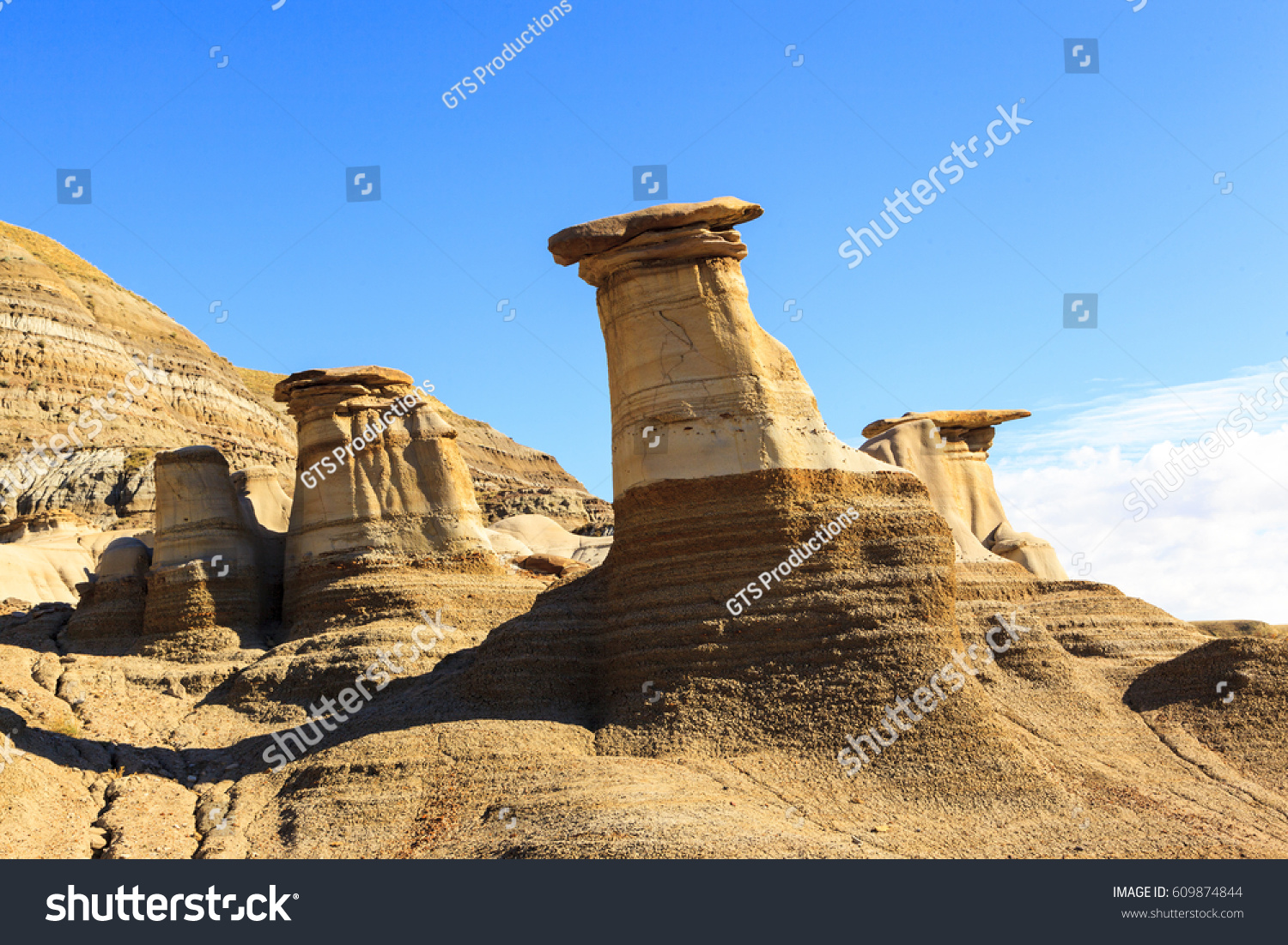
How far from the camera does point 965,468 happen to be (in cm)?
3747

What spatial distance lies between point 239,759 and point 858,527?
11.4 m

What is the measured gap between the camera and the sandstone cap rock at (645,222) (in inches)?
798

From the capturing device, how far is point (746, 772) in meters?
16.8

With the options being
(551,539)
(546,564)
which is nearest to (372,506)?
(546,564)

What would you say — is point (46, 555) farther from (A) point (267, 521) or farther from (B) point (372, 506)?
(B) point (372, 506)

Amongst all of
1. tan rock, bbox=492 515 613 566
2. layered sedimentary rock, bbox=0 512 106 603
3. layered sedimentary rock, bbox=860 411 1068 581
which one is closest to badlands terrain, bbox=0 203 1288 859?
layered sedimentary rock, bbox=860 411 1068 581

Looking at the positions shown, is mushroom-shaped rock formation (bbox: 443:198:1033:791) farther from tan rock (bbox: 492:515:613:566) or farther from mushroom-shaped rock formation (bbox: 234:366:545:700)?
tan rock (bbox: 492:515:613:566)

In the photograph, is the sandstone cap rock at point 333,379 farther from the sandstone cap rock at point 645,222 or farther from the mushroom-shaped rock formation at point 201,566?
the sandstone cap rock at point 645,222

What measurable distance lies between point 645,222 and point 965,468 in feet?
66.7

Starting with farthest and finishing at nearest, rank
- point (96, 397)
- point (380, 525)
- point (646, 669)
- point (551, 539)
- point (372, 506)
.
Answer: point (96, 397)
point (551, 539)
point (372, 506)
point (380, 525)
point (646, 669)

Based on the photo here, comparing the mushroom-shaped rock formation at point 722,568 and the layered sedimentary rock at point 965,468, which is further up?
the layered sedimentary rock at point 965,468

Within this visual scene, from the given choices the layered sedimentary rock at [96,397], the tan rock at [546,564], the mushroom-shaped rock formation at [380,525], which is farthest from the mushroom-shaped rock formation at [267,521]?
the layered sedimentary rock at [96,397]

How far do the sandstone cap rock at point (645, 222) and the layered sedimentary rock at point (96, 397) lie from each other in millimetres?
46293

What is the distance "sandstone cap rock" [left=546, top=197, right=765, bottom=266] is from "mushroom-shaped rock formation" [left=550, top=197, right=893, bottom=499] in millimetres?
19
